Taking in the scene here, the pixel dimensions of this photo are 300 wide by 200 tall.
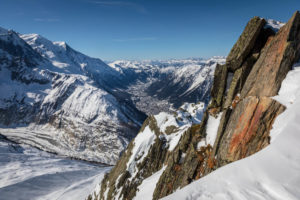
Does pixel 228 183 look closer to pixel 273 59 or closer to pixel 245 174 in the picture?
pixel 245 174

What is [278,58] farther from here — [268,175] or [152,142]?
[152,142]

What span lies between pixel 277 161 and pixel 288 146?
1.28 meters

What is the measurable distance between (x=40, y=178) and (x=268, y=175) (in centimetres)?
14392

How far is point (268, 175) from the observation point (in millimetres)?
8648

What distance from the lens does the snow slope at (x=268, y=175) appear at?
7.94 meters

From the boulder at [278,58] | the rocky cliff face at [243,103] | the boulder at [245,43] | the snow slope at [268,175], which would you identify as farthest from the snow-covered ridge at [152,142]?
the snow slope at [268,175]

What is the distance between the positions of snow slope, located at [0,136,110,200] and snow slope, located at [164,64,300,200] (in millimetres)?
79833

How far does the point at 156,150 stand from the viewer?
1629 inches

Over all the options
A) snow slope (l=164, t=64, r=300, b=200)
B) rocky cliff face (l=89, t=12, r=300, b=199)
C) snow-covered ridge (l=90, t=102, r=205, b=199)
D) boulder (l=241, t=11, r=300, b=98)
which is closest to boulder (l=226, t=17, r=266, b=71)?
rocky cliff face (l=89, t=12, r=300, b=199)

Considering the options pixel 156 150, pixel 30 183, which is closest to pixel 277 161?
pixel 156 150

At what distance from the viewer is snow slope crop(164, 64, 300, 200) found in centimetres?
794

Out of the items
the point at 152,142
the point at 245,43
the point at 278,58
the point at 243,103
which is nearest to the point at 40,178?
the point at 152,142

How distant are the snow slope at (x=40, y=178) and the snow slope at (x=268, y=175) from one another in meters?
79.8

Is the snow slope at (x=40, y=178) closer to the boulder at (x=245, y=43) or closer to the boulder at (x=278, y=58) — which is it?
the boulder at (x=245, y=43)
